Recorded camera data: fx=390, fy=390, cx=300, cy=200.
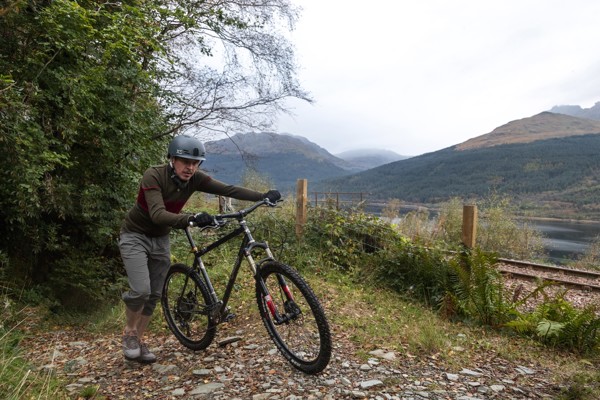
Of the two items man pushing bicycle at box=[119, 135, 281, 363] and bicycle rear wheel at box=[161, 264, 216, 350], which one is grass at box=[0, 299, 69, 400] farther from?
bicycle rear wheel at box=[161, 264, 216, 350]

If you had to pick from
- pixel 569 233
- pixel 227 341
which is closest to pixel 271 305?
pixel 227 341

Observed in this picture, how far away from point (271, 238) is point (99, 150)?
447 cm

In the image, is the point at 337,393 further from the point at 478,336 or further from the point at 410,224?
the point at 410,224

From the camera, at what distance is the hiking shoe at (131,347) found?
14.1 feet

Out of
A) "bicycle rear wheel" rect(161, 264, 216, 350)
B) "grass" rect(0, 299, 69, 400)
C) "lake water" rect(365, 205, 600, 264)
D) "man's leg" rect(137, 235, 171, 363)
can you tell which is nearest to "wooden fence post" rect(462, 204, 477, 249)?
"bicycle rear wheel" rect(161, 264, 216, 350)

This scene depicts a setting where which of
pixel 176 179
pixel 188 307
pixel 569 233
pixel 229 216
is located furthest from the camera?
pixel 569 233

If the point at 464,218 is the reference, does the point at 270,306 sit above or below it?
below

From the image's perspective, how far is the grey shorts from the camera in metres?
4.09

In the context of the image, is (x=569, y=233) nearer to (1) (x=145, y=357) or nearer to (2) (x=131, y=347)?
(1) (x=145, y=357)

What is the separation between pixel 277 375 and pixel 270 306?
2.20ft

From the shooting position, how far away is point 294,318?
12.3 feet

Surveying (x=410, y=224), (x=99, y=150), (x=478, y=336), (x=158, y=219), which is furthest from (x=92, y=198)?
(x=410, y=224)

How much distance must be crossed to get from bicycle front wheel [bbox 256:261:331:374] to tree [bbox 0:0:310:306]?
3333 mm

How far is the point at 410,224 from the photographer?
64.0 feet
